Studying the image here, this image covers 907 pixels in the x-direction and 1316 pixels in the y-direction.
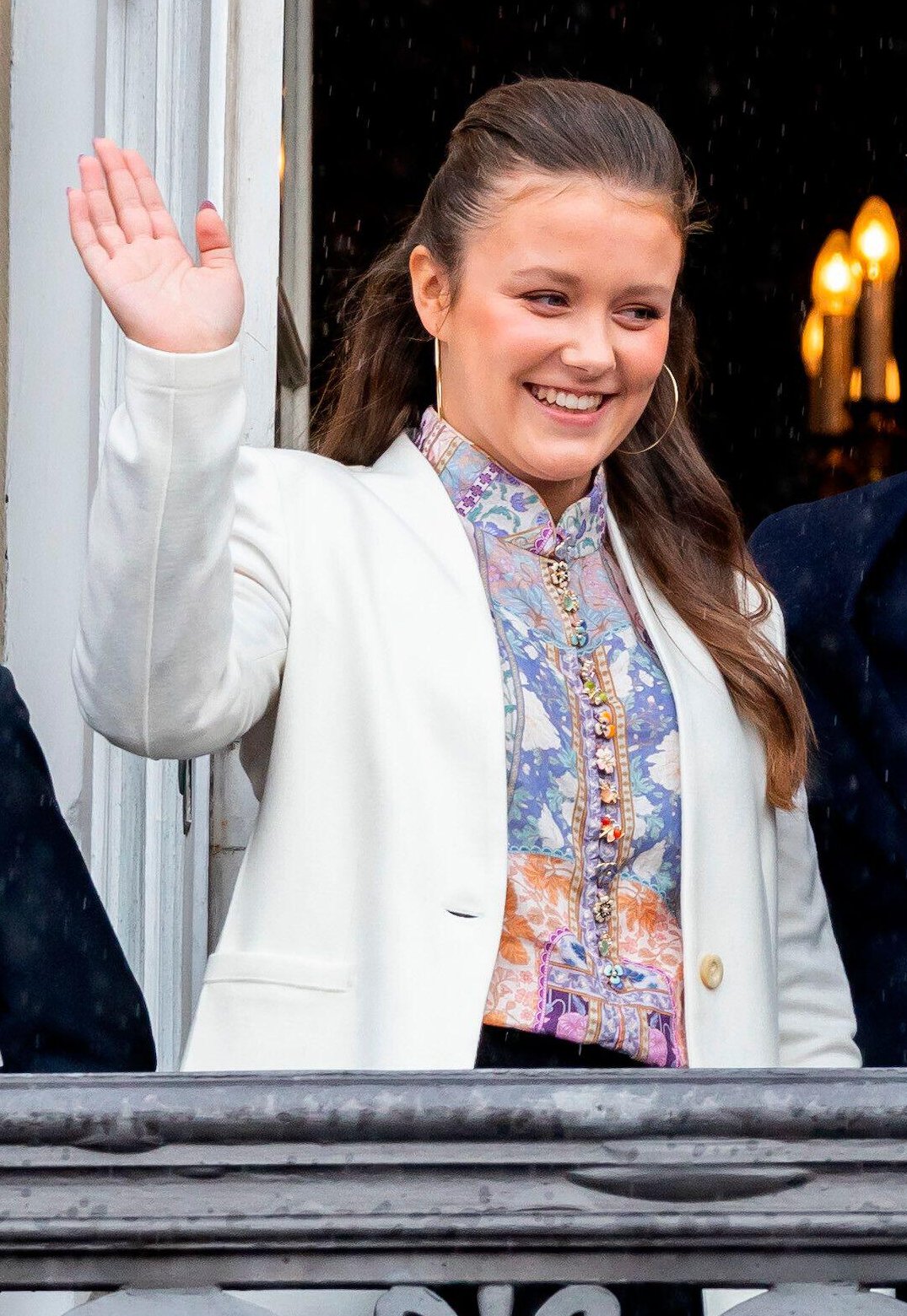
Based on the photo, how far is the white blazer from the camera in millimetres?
1653

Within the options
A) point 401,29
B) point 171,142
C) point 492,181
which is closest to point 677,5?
point 401,29

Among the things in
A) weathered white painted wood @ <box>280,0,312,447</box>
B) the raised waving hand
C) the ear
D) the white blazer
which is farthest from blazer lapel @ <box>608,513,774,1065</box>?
weathered white painted wood @ <box>280,0,312,447</box>

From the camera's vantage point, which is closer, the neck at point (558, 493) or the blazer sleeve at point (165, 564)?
the blazer sleeve at point (165, 564)

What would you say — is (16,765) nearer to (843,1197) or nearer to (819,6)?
(843,1197)

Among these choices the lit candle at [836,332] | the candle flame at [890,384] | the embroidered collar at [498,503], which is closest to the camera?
the embroidered collar at [498,503]

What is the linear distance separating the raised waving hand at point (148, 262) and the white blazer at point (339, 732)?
3cm

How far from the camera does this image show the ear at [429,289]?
2145mm

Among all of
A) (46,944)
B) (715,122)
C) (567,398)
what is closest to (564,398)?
(567,398)

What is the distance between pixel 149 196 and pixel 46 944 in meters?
0.62

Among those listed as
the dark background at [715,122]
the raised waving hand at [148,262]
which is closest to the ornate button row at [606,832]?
the raised waving hand at [148,262]

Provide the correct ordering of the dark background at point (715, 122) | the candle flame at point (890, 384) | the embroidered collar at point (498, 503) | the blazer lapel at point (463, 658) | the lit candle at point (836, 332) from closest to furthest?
the blazer lapel at point (463, 658), the embroidered collar at point (498, 503), the candle flame at point (890, 384), the lit candle at point (836, 332), the dark background at point (715, 122)

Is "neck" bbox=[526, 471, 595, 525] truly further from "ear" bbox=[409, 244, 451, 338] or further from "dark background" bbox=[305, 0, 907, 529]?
"dark background" bbox=[305, 0, 907, 529]

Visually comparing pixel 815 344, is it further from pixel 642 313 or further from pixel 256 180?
pixel 642 313

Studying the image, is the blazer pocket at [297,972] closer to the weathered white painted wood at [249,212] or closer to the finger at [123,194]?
the finger at [123,194]
